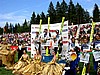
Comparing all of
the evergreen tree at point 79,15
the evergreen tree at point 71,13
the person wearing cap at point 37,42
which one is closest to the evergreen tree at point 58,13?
the evergreen tree at point 71,13

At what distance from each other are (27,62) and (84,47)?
14.8 ft

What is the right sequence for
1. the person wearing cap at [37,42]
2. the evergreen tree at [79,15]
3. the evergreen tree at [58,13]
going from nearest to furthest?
the person wearing cap at [37,42] → the evergreen tree at [79,15] → the evergreen tree at [58,13]

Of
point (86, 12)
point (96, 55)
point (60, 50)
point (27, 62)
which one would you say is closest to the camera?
point (96, 55)

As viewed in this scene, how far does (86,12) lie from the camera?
81.4m

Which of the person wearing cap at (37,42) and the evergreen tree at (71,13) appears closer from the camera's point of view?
the person wearing cap at (37,42)

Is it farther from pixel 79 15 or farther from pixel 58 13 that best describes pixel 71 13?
pixel 58 13

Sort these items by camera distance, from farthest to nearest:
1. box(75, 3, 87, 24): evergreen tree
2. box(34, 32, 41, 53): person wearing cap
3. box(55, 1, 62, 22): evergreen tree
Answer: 1. box(55, 1, 62, 22): evergreen tree
2. box(75, 3, 87, 24): evergreen tree
3. box(34, 32, 41, 53): person wearing cap

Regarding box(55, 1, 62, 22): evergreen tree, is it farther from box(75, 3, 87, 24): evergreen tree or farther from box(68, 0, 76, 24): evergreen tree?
box(75, 3, 87, 24): evergreen tree

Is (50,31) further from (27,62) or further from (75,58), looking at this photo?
(75,58)

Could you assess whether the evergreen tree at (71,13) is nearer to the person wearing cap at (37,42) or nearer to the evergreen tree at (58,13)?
the evergreen tree at (58,13)

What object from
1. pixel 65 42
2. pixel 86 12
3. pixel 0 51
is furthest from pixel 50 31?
pixel 86 12

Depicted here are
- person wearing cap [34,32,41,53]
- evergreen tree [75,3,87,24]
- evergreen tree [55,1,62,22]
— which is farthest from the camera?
evergreen tree [55,1,62,22]

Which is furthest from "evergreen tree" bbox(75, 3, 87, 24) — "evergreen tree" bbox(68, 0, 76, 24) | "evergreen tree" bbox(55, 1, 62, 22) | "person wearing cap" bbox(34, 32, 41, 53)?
"person wearing cap" bbox(34, 32, 41, 53)

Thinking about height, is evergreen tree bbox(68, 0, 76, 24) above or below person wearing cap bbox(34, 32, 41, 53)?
above
